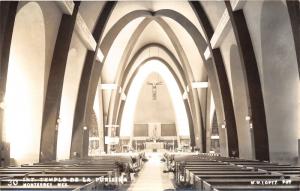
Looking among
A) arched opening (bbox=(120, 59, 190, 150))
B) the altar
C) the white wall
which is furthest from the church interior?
the altar

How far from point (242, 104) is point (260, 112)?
4440 mm

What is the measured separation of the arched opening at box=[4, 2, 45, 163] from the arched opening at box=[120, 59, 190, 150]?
25.1m

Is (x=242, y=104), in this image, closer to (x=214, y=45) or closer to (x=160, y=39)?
(x=214, y=45)

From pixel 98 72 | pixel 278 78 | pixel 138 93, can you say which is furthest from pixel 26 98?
pixel 138 93

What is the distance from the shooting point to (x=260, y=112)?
13.3m

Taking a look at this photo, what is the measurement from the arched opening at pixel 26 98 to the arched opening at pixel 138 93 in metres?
25.1

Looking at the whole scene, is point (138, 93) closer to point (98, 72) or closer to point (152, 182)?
point (98, 72)

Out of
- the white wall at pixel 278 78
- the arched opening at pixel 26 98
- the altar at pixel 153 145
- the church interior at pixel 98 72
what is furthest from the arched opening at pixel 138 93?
the white wall at pixel 278 78

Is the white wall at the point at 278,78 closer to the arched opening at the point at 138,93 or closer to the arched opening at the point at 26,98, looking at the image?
the arched opening at the point at 26,98

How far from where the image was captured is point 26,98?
533 inches

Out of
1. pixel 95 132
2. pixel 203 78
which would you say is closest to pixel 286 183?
pixel 203 78

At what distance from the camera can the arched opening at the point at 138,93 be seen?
39.6 meters

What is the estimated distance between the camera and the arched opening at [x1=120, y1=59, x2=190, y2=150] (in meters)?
39.6

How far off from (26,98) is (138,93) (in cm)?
2919
